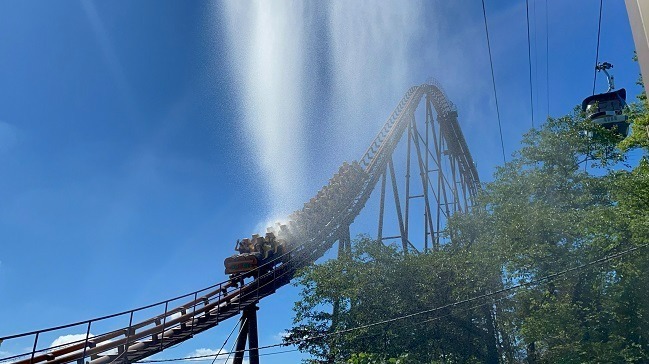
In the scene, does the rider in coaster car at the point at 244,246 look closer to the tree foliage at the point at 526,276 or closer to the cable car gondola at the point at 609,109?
the tree foliage at the point at 526,276

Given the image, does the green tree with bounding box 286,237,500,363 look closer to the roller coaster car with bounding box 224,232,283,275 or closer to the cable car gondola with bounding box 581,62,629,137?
the roller coaster car with bounding box 224,232,283,275

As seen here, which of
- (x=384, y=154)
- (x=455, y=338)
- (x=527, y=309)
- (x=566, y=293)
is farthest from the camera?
(x=384, y=154)

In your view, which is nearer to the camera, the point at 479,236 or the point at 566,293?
the point at 566,293

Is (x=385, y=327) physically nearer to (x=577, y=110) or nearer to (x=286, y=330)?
(x=286, y=330)

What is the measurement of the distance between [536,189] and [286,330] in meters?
11.4

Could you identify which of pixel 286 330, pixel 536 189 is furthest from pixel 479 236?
pixel 286 330

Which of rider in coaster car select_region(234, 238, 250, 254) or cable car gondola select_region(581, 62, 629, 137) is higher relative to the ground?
cable car gondola select_region(581, 62, 629, 137)

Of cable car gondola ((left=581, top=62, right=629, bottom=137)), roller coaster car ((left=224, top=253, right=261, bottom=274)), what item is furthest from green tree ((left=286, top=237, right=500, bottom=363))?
cable car gondola ((left=581, top=62, right=629, bottom=137))

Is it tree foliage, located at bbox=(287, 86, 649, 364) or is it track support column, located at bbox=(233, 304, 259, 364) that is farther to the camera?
track support column, located at bbox=(233, 304, 259, 364)

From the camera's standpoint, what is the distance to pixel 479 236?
20.5 metres

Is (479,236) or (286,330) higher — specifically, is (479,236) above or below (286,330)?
above

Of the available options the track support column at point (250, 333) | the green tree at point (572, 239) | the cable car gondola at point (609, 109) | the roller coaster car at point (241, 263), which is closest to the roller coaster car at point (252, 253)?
the roller coaster car at point (241, 263)

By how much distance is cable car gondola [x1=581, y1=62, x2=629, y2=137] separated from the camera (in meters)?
22.4

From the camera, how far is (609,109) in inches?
912
